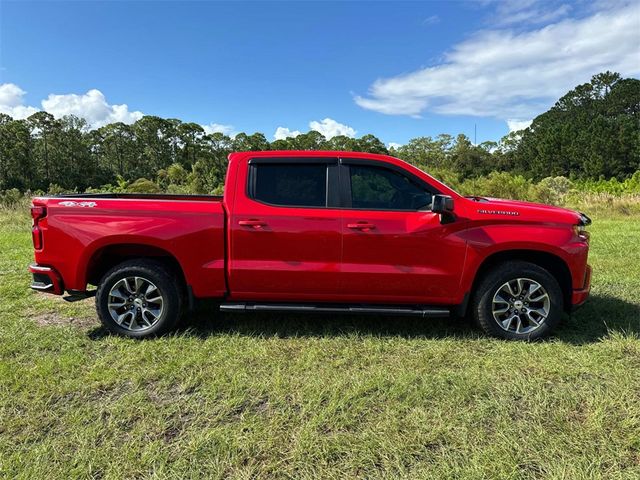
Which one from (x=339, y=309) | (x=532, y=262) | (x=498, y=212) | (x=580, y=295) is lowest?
(x=339, y=309)

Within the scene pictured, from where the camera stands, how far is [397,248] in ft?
13.8

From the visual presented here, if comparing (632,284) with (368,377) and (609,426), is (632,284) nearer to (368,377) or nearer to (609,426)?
(609,426)

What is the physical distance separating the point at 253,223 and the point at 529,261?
271cm

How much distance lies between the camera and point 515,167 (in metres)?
73.2

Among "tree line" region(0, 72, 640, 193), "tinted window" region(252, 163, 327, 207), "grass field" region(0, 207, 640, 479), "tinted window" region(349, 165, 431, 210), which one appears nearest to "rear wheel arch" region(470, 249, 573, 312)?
"grass field" region(0, 207, 640, 479)

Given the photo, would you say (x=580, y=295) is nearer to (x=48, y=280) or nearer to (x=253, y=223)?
(x=253, y=223)

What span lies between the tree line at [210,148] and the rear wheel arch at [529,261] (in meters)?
43.4

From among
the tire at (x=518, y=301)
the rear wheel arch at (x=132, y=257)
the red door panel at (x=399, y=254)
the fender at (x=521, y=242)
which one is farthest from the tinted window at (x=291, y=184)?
the tire at (x=518, y=301)

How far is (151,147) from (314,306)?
6196 centimetres

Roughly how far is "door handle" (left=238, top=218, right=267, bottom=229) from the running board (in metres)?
0.78

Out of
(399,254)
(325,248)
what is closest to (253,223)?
(325,248)

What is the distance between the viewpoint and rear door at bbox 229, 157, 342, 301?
13.9 ft

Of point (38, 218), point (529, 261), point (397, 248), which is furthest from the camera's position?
point (529, 261)

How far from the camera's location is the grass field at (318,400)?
8.26ft
